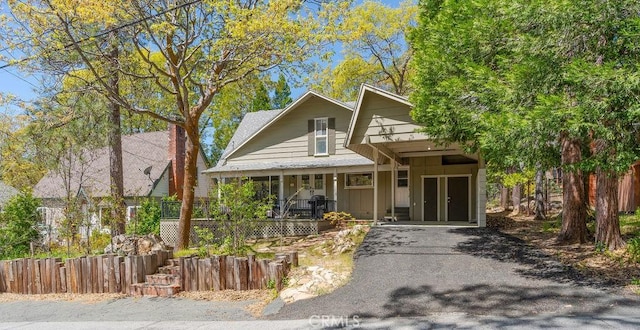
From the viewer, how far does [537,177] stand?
737 inches

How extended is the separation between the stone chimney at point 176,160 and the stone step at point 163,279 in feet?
48.4

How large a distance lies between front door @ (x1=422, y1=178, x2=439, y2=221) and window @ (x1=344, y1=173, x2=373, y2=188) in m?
2.47

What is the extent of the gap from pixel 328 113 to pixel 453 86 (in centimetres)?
1034

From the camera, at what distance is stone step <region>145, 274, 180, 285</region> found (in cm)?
897

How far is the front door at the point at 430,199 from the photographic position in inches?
652

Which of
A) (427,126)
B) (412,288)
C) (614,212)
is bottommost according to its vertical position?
(412,288)

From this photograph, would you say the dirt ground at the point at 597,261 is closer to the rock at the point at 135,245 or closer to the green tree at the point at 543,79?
the green tree at the point at 543,79

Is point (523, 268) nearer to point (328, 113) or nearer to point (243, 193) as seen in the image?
point (243, 193)

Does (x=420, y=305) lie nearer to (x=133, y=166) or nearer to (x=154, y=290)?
(x=154, y=290)

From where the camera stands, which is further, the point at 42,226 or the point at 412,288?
the point at 42,226

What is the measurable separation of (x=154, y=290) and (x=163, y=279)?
388 millimetres

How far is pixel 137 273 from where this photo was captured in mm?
9188

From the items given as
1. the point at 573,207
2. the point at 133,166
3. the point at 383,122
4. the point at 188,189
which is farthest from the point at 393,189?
the point at 133,166

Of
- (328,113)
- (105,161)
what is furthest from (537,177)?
(105,161)
